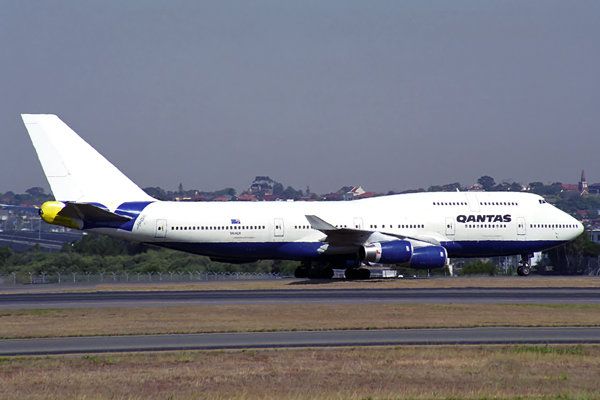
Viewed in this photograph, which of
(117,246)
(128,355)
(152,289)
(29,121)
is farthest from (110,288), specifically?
(117,246)

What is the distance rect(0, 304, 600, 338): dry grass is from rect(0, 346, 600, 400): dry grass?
4.66m

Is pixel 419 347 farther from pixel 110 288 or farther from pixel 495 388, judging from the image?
pixel 110 288

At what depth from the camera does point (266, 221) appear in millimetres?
42188

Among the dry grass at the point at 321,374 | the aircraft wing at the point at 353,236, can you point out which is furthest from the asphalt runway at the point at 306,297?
the dry grass at the point at 321,374

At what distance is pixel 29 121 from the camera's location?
137ft

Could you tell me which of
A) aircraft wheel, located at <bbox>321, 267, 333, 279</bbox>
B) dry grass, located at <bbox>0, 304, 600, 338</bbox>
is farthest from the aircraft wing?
dry grass, located at <bbox>0, 304, 600, 338</bbox>

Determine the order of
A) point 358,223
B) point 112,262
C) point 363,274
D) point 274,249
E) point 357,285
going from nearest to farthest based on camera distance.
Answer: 1. point 357,285
2. point 274,249
3. point 358,223
4. point 363,274
5. point 112,262

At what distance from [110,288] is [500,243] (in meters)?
24.5

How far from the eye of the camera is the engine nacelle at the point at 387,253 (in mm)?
38812

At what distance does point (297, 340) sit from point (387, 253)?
62.5 feet

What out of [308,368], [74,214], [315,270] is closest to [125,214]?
[74,214]

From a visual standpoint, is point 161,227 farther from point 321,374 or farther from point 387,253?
point 321,374

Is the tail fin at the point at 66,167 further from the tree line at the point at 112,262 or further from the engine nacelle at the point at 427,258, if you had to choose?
the tree line at the point at 112,262

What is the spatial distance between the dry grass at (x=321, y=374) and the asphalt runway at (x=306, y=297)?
1185 cm
